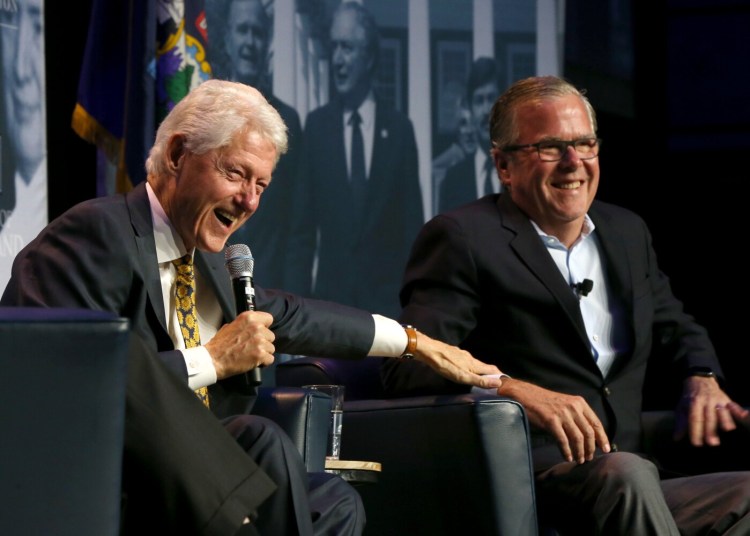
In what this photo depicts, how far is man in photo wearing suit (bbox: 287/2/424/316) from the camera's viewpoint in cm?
443

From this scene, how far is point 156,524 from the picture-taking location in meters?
1.91

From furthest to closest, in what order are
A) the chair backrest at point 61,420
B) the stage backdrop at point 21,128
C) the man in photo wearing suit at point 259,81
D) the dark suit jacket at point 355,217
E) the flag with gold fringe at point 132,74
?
the dark suit jacket at point 355,217 < the man in photo wearing suit at point 259,81 < the flag with gold fringe at point 132,74 < the stage backdrop at point 21,128 < the chair backrest at point 61,420

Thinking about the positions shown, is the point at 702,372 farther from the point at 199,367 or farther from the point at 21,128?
the point at 21,128

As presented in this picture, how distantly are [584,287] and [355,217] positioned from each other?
171 cm

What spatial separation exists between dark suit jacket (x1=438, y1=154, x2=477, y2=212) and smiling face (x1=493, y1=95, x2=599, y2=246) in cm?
160

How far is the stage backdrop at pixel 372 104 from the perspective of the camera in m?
4.32

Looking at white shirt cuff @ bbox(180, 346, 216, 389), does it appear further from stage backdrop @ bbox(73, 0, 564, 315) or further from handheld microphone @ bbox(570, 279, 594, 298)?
stage backdrop @ bbox(73, 0, 564, 315)

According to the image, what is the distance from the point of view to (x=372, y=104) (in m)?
4.56

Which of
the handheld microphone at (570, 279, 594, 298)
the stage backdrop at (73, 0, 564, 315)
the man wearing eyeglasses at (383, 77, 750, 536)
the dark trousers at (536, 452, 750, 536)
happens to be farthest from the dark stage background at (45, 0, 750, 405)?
the dark trousers at (536, 452, 750, 536)

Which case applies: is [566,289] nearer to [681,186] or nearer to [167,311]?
[167,311]

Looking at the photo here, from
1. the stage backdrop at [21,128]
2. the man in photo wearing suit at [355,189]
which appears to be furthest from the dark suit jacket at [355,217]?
the stage backdrop at [21,128]

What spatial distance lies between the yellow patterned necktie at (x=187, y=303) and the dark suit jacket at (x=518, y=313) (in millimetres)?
566

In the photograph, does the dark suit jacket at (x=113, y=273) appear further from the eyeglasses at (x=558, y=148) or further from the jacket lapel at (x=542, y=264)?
the eyeglasses at (x=558, y=148)

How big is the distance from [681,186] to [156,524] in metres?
3.42
